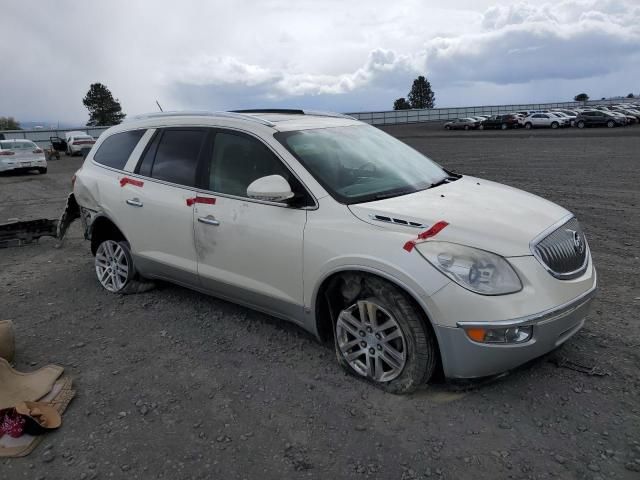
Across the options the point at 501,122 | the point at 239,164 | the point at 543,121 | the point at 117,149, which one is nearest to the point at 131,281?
the point at 117,149

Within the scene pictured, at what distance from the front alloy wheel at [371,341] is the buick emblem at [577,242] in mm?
1328

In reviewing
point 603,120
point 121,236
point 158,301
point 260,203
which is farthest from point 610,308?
point 603,120

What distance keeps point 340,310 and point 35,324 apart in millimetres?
2921

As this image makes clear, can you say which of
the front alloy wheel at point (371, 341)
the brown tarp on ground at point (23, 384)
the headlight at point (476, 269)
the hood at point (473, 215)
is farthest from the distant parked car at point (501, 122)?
the brown tarp on ground at point (23, 384)

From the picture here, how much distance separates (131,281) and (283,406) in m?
2.67

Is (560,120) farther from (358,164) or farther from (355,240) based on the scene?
(355,240)

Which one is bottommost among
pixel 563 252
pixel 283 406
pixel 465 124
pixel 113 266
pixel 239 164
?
pixel 283 406

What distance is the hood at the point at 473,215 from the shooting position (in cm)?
310

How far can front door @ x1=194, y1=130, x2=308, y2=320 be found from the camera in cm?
371

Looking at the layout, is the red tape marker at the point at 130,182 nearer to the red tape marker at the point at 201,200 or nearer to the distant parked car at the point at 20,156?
the red tape marker at the point at 201,200

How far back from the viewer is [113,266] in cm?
Result: 540

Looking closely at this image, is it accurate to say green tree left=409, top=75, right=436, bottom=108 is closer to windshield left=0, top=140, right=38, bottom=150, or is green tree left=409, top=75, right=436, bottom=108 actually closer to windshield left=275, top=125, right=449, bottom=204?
windshield left=0, top=140, right=38, bottom=150

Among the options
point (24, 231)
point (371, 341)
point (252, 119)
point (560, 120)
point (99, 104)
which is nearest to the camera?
point (371, 341)

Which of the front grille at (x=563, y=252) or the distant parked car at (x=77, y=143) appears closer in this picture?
the front grille at (x=563, y=252)
